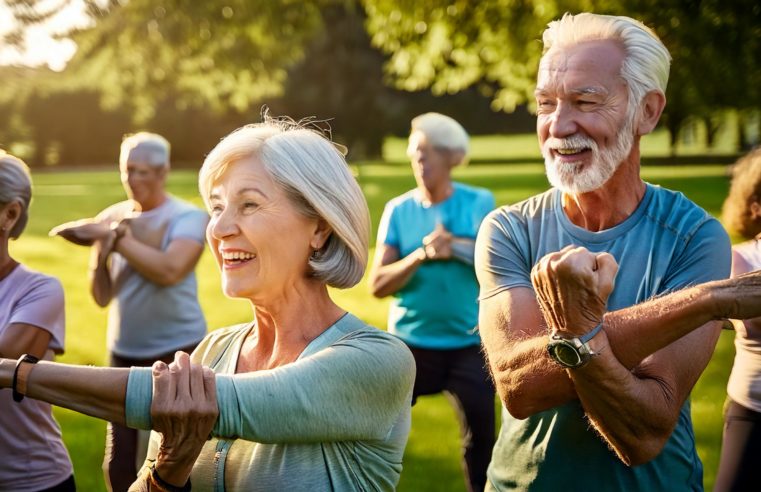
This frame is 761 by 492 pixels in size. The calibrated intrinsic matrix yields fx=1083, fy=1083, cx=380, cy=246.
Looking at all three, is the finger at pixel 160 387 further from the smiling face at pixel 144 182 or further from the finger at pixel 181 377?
the smiling face at pixel 144 182

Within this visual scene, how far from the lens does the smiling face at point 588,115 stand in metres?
2.97

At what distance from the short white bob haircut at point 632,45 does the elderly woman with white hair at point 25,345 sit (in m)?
2.07

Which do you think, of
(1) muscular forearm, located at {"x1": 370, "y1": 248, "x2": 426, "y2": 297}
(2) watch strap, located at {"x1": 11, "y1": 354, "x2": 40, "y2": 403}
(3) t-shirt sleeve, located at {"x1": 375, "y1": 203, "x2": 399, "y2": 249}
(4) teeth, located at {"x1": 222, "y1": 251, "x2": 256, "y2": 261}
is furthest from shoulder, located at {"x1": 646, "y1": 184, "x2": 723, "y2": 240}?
(3) t-shirt sleeve, located at {"x1": 375, "y1": 203, "x2": 399, "y2": 249}

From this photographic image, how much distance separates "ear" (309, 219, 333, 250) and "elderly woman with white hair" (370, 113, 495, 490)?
3001 millimetres

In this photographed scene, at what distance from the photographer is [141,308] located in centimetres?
619

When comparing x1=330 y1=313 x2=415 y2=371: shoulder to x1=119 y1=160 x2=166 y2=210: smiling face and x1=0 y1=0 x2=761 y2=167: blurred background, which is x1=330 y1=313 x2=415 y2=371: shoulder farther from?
x1=0 y1=0 x2=761 y2=167: blurred background

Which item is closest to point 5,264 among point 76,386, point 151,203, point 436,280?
point 76,386

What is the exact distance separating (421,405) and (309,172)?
6.85 metres

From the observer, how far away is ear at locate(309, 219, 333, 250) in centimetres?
280

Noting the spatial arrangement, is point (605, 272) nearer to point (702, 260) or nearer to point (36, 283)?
point (702, 260)

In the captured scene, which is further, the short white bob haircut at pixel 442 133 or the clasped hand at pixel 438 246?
the short white bob haircut at pixel 442 133

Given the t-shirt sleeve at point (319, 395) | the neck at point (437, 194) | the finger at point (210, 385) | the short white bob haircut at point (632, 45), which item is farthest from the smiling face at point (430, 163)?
the finger at point (210, 385)

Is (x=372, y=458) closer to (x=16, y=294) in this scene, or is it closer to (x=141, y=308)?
(x=16, y=294)

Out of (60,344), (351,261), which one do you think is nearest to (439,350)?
(60,344)
